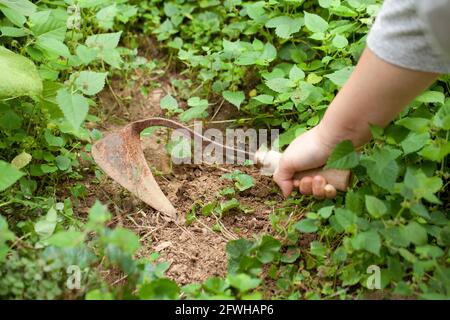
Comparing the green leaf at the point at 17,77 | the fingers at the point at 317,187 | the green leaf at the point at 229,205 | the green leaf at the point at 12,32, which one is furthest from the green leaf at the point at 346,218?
the green leaf at the point at 12,32

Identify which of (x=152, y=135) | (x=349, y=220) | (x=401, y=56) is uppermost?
(x=401, y=56)

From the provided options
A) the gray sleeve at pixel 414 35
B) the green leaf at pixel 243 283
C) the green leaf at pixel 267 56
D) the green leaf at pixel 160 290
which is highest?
the gray sleeve at pixel 414 35

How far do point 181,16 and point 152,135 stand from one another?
1.77ft

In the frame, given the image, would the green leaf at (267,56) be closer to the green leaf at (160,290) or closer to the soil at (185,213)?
the soil at (185,213)

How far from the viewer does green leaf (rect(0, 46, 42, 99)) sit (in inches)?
62.6

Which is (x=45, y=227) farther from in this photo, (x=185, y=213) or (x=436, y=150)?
(x=436, y=150)

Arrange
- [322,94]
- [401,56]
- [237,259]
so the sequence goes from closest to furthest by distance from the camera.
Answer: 1. [401,56]
2. [237,259]
3. [322,94]

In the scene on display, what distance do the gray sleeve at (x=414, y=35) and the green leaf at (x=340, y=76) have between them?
401 mm

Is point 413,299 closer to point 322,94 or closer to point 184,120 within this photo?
point 322,94

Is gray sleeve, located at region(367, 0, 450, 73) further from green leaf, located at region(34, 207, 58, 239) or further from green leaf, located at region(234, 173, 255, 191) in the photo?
green leaf, located at region(34, 207, 58, 239)

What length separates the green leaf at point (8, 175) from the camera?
1.44m

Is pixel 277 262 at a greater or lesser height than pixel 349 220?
lesser

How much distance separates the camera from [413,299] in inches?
51.4
